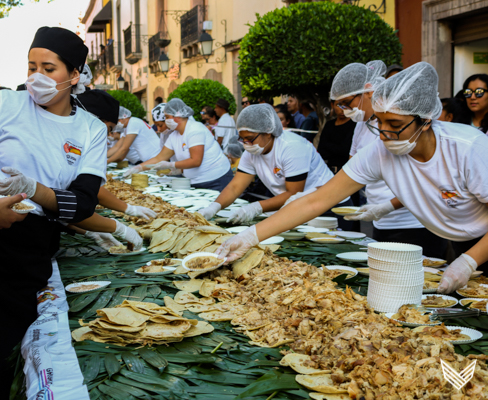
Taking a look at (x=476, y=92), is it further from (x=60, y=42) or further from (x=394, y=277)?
(x=60, y=42)

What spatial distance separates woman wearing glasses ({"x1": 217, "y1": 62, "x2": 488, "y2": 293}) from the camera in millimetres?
1960

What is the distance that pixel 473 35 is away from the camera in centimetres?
632

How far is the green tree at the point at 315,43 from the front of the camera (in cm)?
600

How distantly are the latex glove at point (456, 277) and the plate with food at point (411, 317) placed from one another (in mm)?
281

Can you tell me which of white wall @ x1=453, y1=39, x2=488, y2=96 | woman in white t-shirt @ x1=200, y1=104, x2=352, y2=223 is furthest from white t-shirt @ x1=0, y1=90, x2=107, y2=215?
white wall @ x1=453, y1=39, x2=488, y2=96

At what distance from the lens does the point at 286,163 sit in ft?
11.7

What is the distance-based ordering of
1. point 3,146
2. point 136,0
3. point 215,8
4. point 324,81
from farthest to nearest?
1. point 136,0
2. point 215,8
3. point 324,81
4. point 3,146

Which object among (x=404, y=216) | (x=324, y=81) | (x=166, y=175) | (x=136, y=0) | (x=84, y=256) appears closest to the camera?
(x=84, y=256)

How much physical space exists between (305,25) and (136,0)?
21.5 meters

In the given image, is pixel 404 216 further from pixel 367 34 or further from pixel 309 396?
pixel 367 34

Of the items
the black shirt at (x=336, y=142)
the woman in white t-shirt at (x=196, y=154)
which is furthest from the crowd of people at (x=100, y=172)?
the woman in white t-shirt at (x=196, y=154)

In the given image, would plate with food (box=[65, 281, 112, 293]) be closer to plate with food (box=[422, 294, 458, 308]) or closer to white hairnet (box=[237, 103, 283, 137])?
plate with food (box=[422, 294, 458, 308])

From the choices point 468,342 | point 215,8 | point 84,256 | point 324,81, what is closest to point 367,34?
point 324,81

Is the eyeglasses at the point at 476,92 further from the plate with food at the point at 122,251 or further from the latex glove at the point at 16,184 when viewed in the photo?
the latex glove at the point at 16,184
